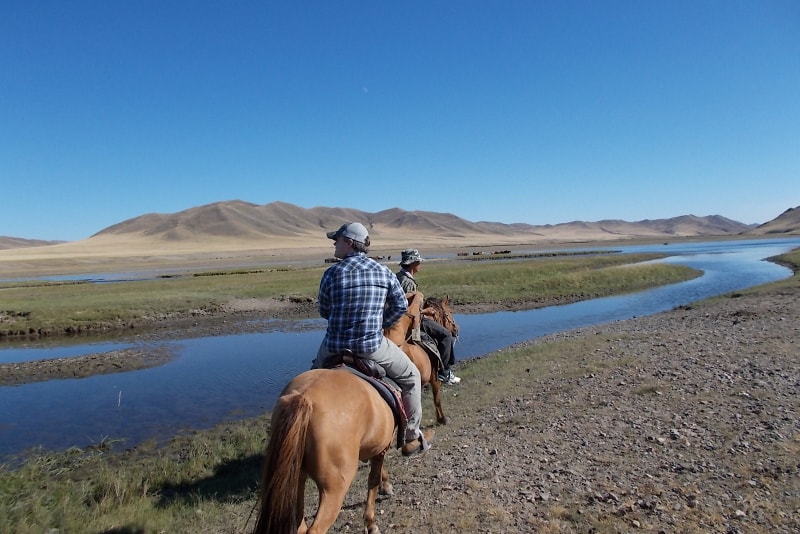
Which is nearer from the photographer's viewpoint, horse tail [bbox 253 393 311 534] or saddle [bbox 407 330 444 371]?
horse tail [bbox 253 393 311 534]

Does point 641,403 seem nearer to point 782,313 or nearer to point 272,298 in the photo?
point 782,313

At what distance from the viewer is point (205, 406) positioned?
12648mm

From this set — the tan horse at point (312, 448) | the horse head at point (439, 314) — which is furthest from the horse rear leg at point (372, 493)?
the horse head at point (439, 314)

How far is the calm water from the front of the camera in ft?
36.7

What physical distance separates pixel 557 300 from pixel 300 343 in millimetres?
16900

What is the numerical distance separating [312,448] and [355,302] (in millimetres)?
1581

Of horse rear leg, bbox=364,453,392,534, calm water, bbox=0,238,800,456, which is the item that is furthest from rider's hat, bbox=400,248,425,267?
calm water, bbox=0,238,800,456

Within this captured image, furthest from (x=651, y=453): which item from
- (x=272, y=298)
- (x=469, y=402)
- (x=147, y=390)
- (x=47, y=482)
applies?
(x=272, y=298)

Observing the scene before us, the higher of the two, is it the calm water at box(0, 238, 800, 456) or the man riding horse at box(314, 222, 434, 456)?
the man riding horse at box(314, 222, 434, 456)

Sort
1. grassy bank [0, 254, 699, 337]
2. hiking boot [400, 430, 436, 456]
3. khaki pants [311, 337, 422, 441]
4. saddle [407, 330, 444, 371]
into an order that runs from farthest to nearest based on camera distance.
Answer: grassy bank [0, 254, 699, 337]
saddle [407, 330, 444, 371]
hiking boot [400, 430, 436, 456]
khaki pants [311, 337, 422, 441]

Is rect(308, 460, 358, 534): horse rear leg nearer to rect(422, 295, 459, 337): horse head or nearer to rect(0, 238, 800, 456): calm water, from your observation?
rect(422, 295, 459, 337): horse head

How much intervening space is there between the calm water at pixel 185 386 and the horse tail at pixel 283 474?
7.91 meters

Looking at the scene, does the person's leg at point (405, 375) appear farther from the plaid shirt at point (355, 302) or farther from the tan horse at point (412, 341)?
the tan horse at point (412, 341)

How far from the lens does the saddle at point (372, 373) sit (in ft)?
17.1
